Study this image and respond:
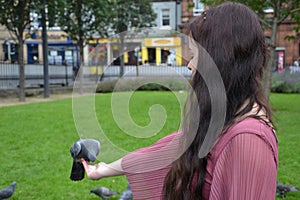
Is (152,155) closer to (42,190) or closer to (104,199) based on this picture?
(104,199)

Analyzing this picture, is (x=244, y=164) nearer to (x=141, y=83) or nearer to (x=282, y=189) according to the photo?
(x=141, y=83)

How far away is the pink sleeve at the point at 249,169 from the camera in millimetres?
1034

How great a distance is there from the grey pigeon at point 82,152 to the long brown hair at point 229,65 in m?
0.42

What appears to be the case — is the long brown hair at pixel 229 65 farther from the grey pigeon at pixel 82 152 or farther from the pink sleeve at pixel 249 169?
the grey pigeon at pixel 82 152

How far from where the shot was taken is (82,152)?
5.35 feet

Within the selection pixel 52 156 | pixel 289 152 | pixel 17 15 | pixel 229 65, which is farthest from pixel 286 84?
pixel 229 65

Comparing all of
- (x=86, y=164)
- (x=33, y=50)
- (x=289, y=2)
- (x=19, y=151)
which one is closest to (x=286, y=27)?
(x=289, y=2)

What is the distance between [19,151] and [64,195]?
95.2 inches

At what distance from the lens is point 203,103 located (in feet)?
3.90

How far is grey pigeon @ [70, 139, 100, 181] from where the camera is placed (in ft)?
4.89

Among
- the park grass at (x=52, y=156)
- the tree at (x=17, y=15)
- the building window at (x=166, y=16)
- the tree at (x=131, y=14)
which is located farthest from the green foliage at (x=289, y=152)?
the building window at (x=166, y=16)

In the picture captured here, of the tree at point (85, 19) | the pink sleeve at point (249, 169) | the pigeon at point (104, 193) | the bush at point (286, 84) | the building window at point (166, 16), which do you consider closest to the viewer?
the pink sleeve at point (249, 169)

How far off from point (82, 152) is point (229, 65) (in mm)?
793

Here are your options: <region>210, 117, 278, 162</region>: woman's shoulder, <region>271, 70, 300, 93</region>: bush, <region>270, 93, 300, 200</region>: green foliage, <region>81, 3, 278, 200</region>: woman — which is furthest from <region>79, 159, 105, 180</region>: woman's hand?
<region>271, 70, 300, 93</region>: bush
